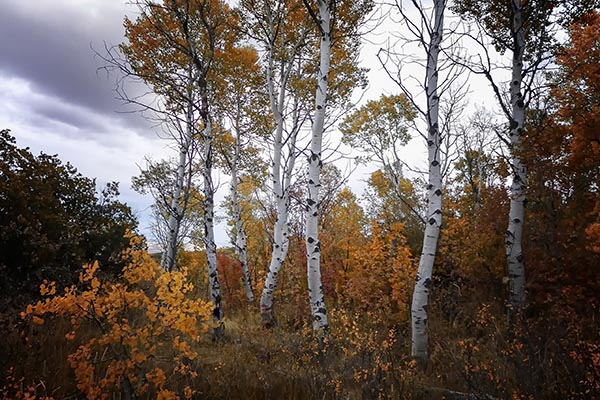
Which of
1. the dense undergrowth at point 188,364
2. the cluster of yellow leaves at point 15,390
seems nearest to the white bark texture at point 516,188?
the dense undergrowth at point 188,364

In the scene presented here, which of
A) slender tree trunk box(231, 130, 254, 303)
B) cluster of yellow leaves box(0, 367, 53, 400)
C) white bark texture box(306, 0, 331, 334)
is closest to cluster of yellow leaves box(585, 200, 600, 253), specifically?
white bark texture box(306, 0, 331, 334)

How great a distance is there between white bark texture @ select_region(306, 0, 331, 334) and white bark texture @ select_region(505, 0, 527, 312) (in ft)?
12.0

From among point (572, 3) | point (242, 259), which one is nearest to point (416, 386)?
point (242, 259)

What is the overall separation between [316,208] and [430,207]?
1.86m

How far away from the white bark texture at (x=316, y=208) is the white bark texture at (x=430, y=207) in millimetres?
1503

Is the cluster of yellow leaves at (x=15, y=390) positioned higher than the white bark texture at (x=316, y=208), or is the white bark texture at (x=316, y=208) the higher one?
the white bark texture at (x=316, y=208)

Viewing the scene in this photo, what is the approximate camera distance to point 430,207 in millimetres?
5043

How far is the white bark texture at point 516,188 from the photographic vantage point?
6227 mm

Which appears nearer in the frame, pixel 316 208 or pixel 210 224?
pixel 316 208

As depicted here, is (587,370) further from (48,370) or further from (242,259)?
(242,259)

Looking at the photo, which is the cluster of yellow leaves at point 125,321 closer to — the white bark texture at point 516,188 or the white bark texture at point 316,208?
the white bark texture at point 316,208

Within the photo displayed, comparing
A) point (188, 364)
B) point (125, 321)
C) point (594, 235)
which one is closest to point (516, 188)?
point (594, 235)

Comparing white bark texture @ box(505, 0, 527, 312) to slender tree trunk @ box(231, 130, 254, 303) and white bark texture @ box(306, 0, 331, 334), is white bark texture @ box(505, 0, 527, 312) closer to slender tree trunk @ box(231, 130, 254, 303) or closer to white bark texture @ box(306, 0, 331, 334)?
white bark texture @ box(306, 0, 331, 334)

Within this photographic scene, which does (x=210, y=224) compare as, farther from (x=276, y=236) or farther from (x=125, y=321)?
(x=125, y=321)
